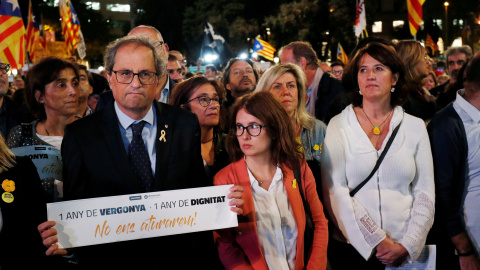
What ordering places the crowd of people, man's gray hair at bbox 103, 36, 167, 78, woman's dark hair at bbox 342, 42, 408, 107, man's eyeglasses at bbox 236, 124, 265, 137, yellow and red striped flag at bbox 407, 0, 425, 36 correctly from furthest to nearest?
yellow and red striped flag at bbox 407, 0, 425, 36 → woman's dark hair at bbox 342, 42, 408, 107 → man's eyeglasses at bbox 236, 124, 265, 137 → man's gray hair at bbox 103, 36, 167, 78 → the crowd of people

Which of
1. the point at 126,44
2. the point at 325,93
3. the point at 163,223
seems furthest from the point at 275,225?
the point at 325,93

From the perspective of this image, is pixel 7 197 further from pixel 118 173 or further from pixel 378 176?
pixel 378 176

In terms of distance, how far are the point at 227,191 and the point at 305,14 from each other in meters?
27.8

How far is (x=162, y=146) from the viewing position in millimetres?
3297

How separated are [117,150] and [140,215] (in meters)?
0.44

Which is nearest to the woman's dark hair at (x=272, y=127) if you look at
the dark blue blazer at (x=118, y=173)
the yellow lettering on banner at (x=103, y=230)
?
the dark blue blazer at (x=118, y=173)

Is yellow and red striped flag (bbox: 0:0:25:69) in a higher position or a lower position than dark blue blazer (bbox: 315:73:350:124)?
higher

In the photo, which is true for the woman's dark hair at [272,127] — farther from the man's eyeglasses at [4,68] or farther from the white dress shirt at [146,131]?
the man's eyeglasses at [4,68]

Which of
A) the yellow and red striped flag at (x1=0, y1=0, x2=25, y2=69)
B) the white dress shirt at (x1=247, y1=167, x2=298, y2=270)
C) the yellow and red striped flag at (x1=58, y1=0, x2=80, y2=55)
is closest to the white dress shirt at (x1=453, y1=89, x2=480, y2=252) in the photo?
the white dress shirt at (x1=247, y1=167, x2=298, y2=270)

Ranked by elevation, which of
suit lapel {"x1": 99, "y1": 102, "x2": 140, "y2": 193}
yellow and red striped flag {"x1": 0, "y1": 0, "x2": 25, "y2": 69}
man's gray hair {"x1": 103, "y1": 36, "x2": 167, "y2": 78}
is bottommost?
suit lapel {"x1": 99, "y1": 102, "x2": 140, "y2": 193}

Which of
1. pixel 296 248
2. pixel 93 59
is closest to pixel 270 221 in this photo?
pixel 296 248

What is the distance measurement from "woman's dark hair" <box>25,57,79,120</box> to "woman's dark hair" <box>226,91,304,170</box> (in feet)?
5.95

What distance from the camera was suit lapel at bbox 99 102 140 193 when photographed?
3.19 m

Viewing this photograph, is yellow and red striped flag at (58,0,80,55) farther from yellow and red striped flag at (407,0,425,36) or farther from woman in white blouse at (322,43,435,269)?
woman in white blouse at (322,43,435,269)
